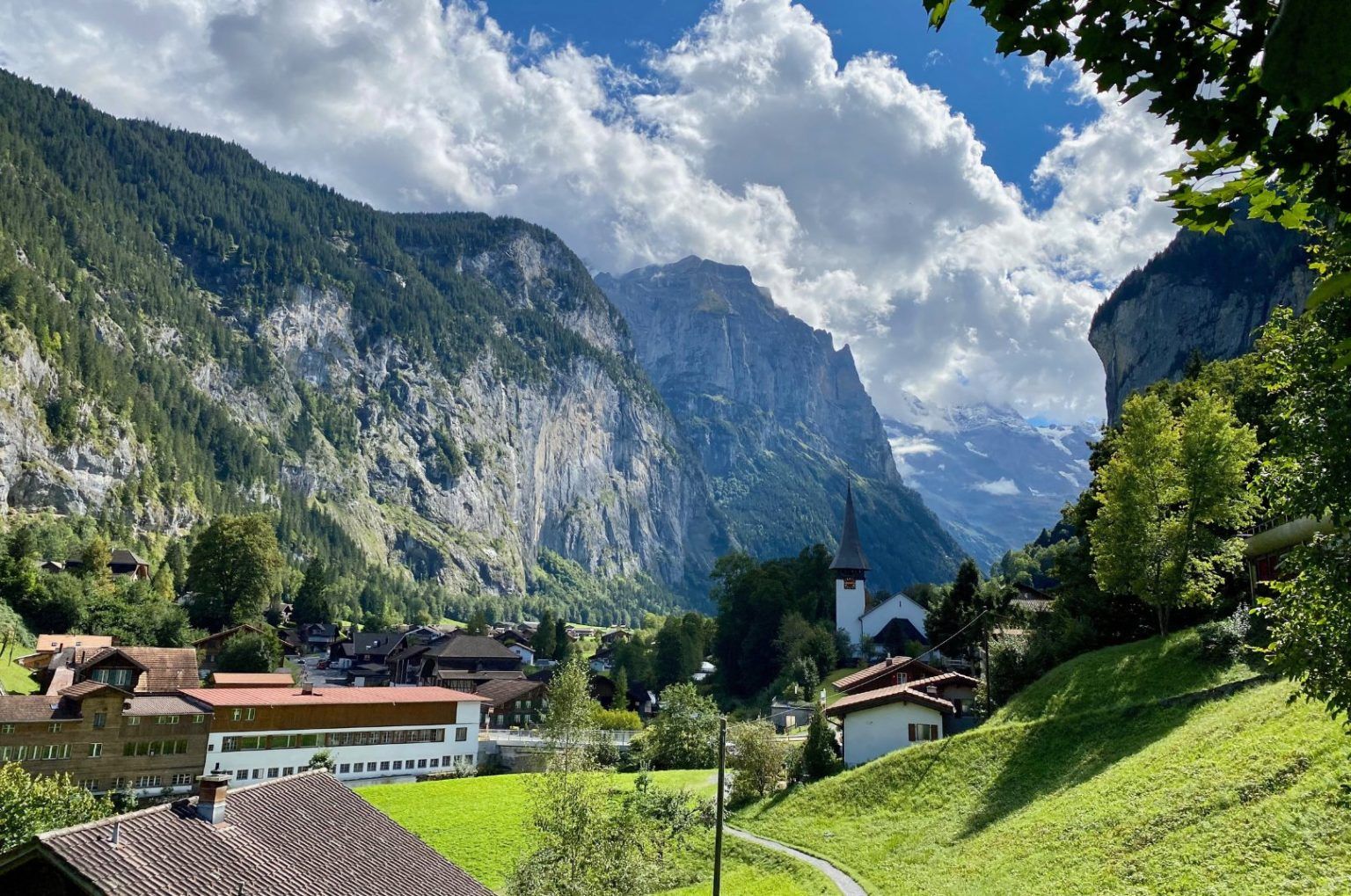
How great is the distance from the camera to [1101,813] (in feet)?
79.9

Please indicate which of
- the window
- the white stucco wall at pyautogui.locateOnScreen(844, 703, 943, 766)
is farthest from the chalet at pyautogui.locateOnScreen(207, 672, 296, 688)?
the white stucco wall at pyautogui.locateOnScreen(844, 703, 943, 766)

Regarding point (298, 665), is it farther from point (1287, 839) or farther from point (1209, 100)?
point (1209, 100)

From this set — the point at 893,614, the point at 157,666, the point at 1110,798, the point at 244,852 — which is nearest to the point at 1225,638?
the point at 1110,798

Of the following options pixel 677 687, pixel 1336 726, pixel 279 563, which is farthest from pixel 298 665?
pixel 1336 726

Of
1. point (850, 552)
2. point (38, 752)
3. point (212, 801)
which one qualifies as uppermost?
point (850, 552)

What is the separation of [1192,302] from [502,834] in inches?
4787

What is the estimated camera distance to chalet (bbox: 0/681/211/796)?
172ft

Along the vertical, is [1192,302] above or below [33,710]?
above

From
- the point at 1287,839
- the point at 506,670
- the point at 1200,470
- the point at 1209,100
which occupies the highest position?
the point at 1200,470

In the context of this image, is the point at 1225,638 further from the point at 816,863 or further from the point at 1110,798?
the point at 816,863

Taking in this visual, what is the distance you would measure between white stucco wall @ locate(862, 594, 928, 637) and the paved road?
51204 mm

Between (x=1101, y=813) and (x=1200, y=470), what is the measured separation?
17209 millimetres

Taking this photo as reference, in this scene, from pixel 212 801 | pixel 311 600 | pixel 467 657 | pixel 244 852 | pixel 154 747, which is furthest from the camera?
pixel 311 600

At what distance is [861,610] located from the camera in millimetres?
92250
